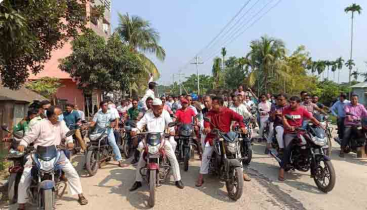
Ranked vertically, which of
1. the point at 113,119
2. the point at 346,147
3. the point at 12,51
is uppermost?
the point at 12,51

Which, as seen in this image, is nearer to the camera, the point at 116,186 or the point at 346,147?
the point at 116,186

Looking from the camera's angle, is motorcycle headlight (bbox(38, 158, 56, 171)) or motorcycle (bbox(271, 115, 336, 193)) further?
motorcycle (bbox(271, 115, 336, 193))

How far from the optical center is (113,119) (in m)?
7.94

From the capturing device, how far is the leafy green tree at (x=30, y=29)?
5077 mm

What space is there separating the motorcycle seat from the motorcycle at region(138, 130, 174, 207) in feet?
4.76

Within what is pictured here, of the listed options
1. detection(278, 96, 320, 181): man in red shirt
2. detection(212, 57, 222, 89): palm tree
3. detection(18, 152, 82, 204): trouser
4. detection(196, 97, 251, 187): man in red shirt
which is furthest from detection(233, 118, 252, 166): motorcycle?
detection(212, 57, 222, 89): palm tree

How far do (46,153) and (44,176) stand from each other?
1.05 feet

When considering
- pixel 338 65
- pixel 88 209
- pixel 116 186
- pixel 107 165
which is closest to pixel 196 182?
pixel 116 186

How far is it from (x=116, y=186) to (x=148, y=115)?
1.52 metres

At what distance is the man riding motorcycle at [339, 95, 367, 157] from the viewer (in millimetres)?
8484

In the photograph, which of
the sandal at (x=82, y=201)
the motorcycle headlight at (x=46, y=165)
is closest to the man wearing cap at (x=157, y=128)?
the sandal at (x=82, y=201)

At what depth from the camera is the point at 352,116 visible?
8.53 meters

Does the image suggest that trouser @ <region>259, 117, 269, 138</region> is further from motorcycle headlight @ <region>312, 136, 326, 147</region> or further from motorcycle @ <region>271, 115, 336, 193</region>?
motorcycle headlight @ <region>312, 136, 326, 147</region>

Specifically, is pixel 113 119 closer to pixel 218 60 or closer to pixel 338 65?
pixel 218 60
